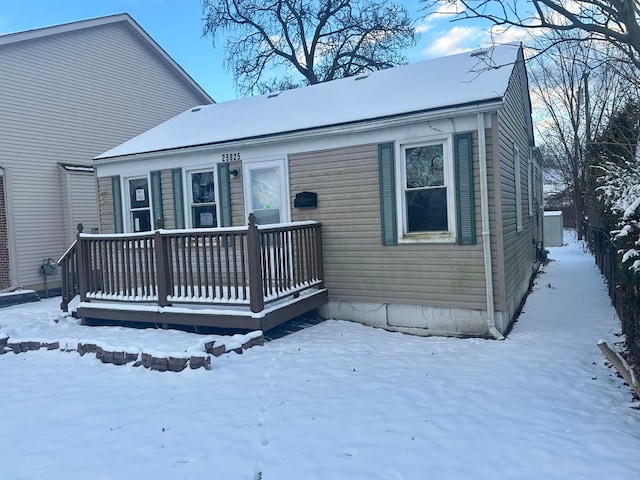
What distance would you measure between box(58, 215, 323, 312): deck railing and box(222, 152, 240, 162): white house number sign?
1795mm

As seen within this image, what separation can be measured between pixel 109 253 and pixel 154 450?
4.69m

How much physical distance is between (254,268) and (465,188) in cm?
303

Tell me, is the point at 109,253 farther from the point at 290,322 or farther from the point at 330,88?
the point at 330,88

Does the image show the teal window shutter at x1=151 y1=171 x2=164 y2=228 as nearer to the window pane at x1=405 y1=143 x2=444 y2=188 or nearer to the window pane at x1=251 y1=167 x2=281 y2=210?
the window pane at x1=251 y1=167 x2=281 y2=210

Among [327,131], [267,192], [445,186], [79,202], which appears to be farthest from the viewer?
[79,202]

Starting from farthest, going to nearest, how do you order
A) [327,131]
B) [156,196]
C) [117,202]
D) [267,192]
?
1. [117,202]
2. [156,196]
3. [267,192]
4. [327,131]

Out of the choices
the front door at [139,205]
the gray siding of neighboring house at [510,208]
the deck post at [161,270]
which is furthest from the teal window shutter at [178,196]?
the gray siding of neighboring house at [510,208]

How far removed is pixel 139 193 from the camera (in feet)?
31.4

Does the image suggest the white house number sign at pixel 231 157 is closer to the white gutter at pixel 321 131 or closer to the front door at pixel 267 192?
the white gutter at pixel 321 131

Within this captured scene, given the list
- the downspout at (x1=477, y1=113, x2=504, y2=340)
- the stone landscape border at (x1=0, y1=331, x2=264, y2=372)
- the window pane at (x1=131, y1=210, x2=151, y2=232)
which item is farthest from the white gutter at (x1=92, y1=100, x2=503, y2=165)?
the stone landscape border at (x1=0, y1=331, x2=264, y2=372)

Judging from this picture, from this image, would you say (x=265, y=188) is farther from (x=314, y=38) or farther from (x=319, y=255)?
(x=314, y=38)

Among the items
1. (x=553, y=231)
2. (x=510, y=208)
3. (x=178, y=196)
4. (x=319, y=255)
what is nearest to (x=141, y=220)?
(x=178, y=196)

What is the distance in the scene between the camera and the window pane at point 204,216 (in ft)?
29.2

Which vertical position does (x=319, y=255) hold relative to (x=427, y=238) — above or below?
below
